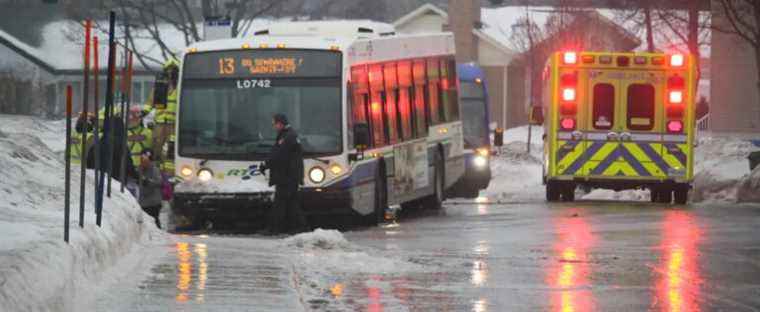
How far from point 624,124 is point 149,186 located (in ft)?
34.9

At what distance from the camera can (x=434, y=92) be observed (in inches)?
1040

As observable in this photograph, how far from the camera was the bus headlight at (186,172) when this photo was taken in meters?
21.3

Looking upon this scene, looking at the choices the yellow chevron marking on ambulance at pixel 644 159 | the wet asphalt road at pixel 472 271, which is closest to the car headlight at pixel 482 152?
the yellow chevron marking on ambulance at pixel 644 159

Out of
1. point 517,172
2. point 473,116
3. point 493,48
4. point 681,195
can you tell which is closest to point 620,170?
point 681,195

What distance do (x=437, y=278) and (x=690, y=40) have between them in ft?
107

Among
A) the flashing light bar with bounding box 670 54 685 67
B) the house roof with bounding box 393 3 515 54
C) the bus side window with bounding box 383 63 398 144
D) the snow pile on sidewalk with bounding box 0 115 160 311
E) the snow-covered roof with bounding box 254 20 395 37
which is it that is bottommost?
the snow pile on sidewalk with bounding box 0 115 160 311

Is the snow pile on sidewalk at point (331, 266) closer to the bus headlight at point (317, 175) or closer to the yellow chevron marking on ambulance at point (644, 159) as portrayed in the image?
the bus headlight at point (317, 175)

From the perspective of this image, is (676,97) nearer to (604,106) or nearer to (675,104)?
(675,104)

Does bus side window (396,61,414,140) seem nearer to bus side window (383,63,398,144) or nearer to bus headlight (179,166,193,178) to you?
bus side window (383,63,398,144)

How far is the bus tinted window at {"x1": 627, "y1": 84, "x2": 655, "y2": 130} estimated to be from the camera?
2770 centimetres

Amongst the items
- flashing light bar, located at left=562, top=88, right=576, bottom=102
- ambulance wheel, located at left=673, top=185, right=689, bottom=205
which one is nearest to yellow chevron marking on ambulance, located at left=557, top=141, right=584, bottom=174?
flashing light bar, located at left=562, top=88, right=576, bottom=102

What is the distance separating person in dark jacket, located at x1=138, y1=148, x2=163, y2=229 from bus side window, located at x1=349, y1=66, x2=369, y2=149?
8.99ft

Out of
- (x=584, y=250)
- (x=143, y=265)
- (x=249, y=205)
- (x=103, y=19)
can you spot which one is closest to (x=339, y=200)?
(x=249, y=205)

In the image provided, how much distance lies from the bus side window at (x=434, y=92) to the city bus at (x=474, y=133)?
23.0 feet
